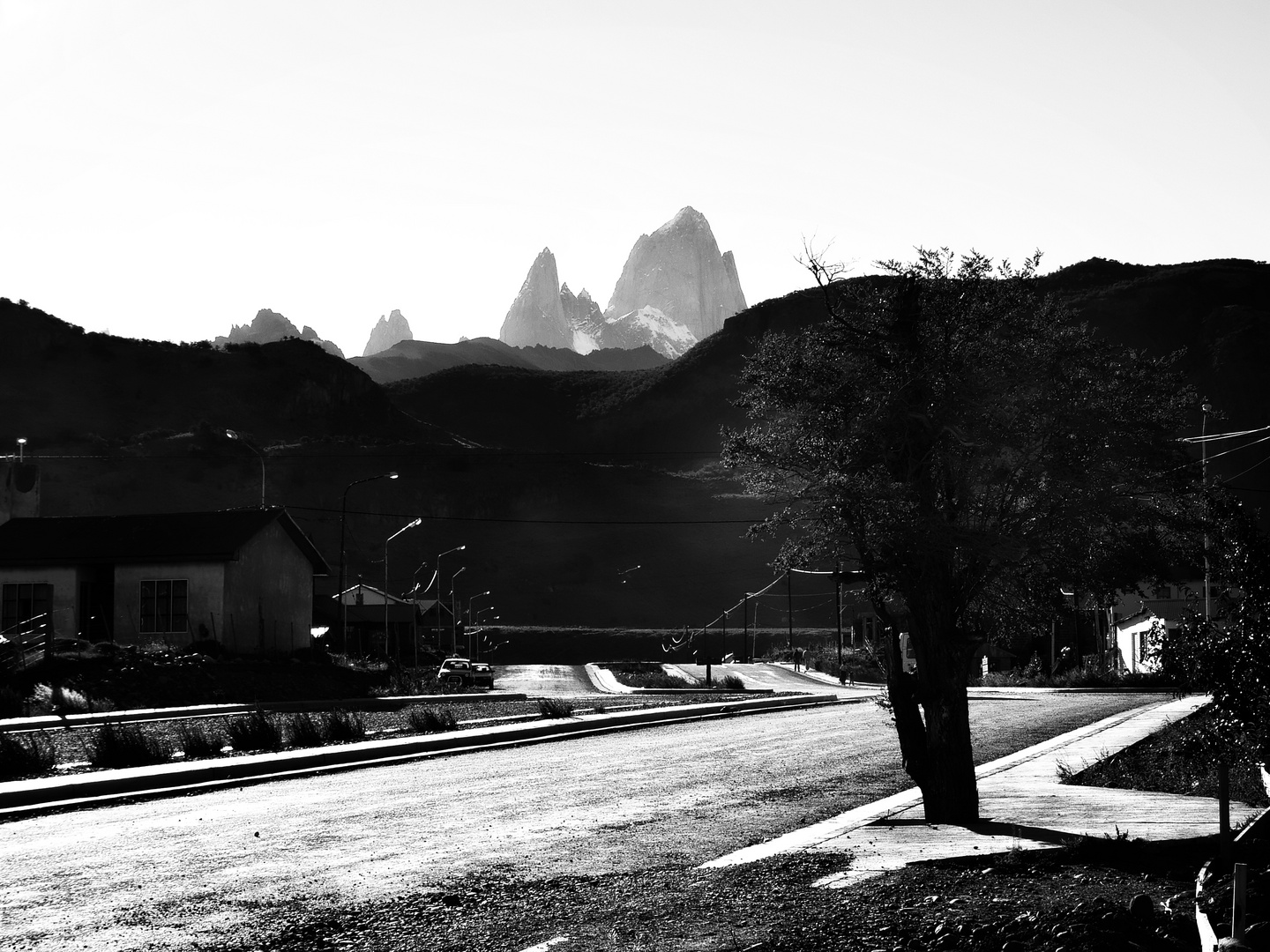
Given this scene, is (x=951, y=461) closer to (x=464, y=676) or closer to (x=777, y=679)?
(x=464, y=676)

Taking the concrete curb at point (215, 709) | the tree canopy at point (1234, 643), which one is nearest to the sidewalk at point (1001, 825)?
the tree canopy at point (1234, 643)

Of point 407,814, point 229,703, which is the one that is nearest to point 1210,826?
point 407,814

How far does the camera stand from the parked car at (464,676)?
2357 inches

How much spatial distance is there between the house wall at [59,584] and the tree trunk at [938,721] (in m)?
45.4

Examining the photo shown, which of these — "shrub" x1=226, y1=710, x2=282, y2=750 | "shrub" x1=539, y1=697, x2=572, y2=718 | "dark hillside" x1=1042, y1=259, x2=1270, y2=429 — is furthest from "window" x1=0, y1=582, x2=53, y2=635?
"dark hillside" x1=1042, y1=259, x2=1270, y2=429

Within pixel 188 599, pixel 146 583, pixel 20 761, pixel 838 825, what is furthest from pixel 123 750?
pixel 146 583

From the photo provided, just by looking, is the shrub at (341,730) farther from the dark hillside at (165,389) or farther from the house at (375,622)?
the dark hillside at (165,389)

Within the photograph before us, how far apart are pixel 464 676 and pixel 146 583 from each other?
1688 cm

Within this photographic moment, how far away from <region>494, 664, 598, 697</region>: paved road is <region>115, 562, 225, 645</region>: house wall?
12.7m

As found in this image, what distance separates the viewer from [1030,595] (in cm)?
1295

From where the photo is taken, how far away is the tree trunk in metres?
12.3

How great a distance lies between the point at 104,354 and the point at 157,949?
172245 mm

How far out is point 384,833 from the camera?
13102 mm

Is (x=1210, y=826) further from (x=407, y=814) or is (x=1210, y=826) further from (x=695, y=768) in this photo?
(x=695, y=768)
